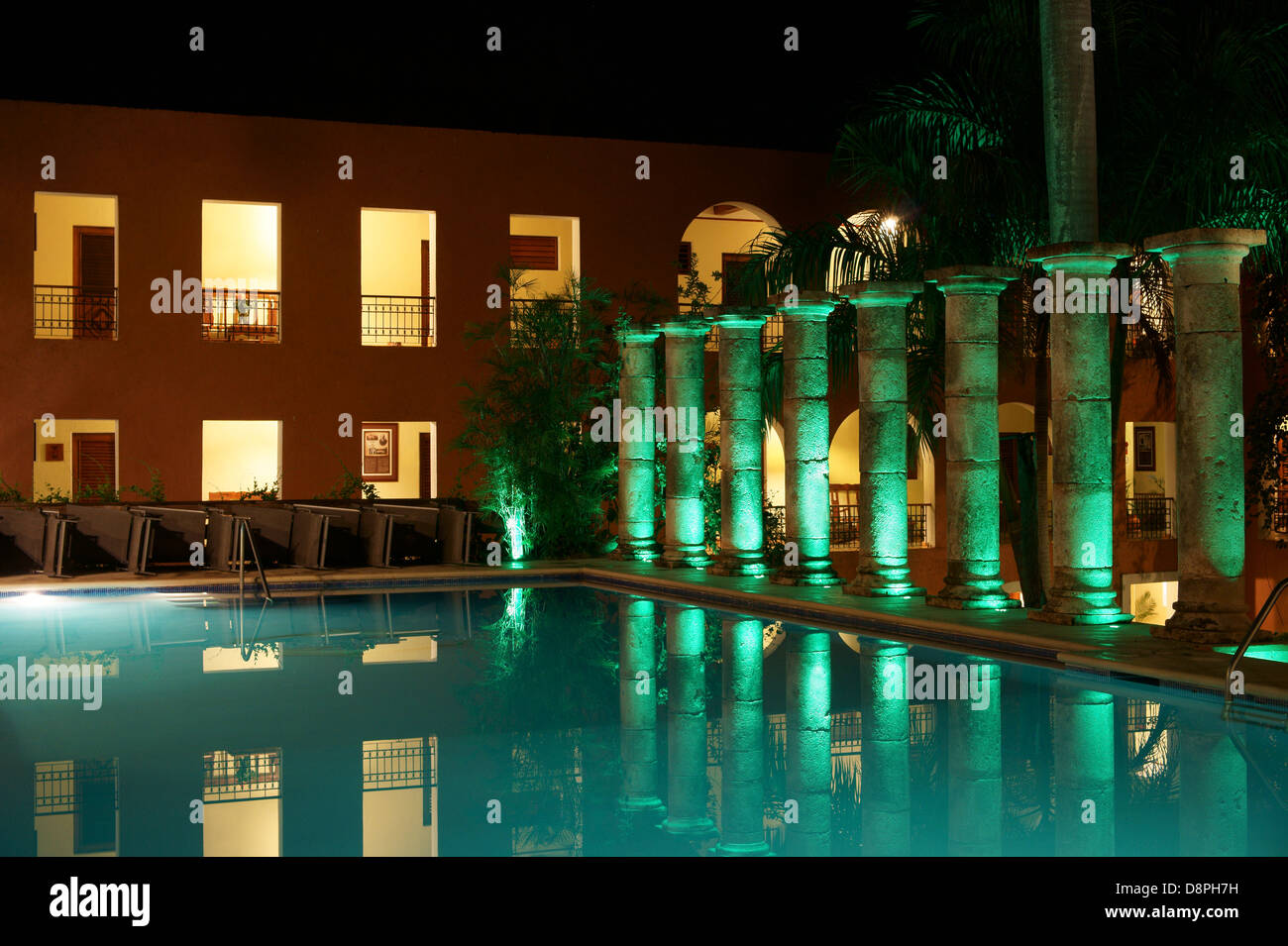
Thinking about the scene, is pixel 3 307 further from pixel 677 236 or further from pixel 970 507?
pixel 970 507

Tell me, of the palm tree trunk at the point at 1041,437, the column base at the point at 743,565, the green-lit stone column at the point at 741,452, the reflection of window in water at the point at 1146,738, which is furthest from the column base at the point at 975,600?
the green-lit stone column at the point at 741,452

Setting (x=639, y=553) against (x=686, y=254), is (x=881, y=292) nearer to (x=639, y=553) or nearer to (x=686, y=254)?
(x=639, y=553)

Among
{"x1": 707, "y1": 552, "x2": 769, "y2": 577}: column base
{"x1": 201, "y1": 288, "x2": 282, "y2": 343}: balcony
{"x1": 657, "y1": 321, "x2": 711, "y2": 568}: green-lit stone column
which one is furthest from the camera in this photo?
{"x1": 201, "y1": 288, "x2": 282, "y2": 343}: balcony

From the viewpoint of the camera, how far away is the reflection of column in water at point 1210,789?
5.58 m

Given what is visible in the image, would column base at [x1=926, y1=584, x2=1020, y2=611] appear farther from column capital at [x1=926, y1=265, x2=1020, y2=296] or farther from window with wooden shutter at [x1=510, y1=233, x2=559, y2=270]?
window with wooden shutter at [x1=510, y1=233, x2=559, y2=270]

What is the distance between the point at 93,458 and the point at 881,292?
15.4 meters

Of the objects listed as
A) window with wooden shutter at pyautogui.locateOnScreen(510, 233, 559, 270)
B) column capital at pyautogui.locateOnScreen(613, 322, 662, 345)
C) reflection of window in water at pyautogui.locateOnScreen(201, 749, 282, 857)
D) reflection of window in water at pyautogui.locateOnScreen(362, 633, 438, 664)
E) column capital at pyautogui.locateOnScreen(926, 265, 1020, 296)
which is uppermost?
window with wooden shutter at pyautogui.locateOnScreen(510, 233, 559, 270)

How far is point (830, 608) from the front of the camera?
13164 millimetres

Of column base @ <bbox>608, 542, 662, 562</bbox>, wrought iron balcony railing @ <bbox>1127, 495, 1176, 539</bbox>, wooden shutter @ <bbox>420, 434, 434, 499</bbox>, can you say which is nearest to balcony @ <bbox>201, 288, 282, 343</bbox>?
wooden shutter @ <bbox>420, 434, 434, 499</bbox>

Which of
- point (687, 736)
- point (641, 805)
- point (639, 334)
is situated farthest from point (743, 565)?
point (641, 805)

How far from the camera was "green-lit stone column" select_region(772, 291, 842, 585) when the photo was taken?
50.4ft

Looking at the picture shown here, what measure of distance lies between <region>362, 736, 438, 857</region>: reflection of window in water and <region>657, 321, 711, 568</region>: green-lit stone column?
10554mm

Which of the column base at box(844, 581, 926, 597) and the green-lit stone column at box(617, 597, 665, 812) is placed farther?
the column base at box(844, 581, 926, 597)

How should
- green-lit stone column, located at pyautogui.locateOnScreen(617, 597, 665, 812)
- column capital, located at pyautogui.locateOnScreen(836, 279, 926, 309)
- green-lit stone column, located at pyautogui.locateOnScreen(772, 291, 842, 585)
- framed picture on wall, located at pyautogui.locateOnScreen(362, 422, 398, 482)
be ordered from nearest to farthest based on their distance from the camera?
green-lit stone column, located at pyautogui.locateOnScreen(617, 597, 665, 812) → column capital, located at pyautogui.locateOnScreen(836, 279, 926, 309) → green-lit stone column, located at pyautogui.locateOnScreen(772, 291, 842, 585) → framed picture on wall, located at pyautogui.locateOnScreen(362, 422, 398, 482)
